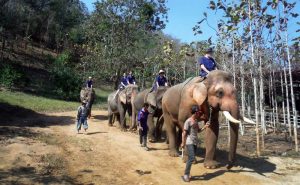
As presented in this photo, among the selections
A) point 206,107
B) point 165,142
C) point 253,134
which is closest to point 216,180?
point 206,107

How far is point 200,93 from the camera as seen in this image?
37.5 ft

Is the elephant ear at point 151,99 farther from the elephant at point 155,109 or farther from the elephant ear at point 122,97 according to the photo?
the elephant ear at point 122,97

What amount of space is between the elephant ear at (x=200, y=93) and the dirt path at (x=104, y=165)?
76.6 inches

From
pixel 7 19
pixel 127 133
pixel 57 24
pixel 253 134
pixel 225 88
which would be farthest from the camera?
pixel 57 24

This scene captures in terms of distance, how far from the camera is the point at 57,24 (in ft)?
176

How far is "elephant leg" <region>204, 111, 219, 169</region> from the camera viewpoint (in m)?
11.6

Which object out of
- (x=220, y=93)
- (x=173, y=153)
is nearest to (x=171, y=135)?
(x=173, y=153)

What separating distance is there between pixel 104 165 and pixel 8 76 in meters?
20.6

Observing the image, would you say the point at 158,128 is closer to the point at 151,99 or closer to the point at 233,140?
the point at 151,99

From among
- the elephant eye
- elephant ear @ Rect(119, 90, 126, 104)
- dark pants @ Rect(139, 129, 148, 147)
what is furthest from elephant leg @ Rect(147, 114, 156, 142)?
the elephant eye

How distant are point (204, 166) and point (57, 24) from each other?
4536 centimetres

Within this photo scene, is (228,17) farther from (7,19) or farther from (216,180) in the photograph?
(7,19)

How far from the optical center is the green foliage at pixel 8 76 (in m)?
29.2

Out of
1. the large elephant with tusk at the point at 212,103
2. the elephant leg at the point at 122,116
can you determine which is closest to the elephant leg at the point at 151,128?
the large elephant with tusk at the point at 212,103
